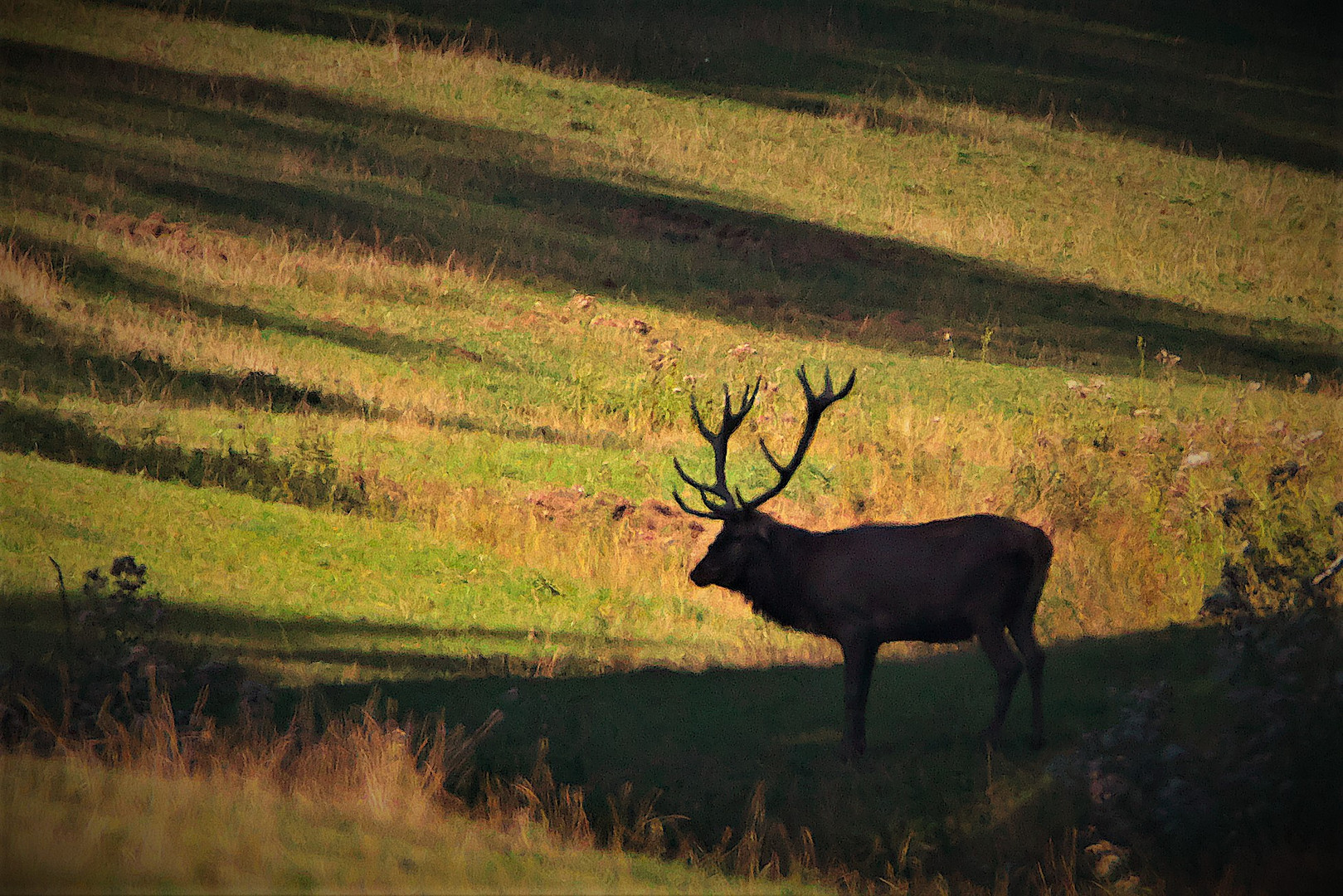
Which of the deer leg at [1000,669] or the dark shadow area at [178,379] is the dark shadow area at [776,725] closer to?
the deer leg at [1000,669]

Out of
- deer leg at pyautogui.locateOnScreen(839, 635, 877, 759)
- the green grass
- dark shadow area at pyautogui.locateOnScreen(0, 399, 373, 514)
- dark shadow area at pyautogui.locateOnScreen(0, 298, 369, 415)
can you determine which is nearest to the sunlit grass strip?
dark shadow area at pyautogui.locateOnScreen(0, 298, 369, 415)

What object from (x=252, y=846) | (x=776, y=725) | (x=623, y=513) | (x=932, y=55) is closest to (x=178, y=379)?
(x=623, y=513)

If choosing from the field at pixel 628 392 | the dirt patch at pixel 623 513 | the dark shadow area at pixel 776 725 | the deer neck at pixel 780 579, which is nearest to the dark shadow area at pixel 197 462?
the field at pixel 628 392

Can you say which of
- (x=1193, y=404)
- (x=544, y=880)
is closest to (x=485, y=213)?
(x=1193, y=404)

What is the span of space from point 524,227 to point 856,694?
20.7 m

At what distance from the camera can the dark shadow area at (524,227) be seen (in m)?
26.0

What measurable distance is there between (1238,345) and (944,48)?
10.3 metres

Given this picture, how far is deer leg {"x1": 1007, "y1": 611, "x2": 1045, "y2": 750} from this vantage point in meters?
9.44

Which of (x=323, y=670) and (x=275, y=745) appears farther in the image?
(x=323, y=670)

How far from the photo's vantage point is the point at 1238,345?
84.6 ft

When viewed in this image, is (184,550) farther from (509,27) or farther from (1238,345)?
(509,27)

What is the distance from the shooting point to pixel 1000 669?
9.45m

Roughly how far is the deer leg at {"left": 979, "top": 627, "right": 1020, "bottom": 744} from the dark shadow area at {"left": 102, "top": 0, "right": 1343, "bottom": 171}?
22.7 metres

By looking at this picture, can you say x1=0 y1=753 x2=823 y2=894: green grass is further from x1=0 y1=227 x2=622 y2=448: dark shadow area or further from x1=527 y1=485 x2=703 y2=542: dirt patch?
x1=0 y1=227 x2=622 y2=448: dark shadow area
